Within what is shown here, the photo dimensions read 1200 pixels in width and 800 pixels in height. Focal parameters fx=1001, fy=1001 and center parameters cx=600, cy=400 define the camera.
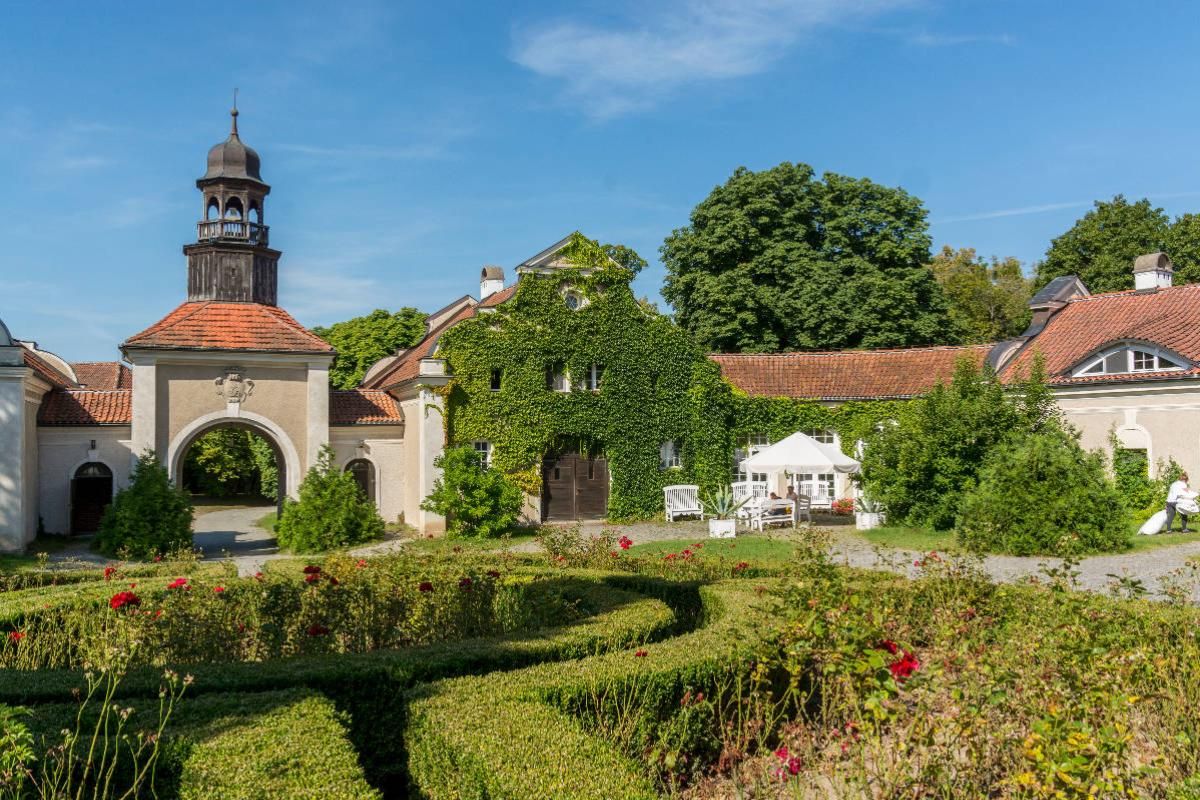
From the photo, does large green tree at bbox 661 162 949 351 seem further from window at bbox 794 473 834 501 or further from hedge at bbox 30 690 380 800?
hedge at bbox 30 690 380 800

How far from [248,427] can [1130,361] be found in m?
23.2

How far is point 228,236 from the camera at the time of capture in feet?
86.2

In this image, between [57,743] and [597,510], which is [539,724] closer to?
[57,743]

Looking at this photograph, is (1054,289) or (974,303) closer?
(1054,289)

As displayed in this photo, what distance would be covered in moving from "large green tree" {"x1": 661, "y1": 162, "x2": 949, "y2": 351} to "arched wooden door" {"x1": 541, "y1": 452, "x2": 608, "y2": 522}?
11.3 metres

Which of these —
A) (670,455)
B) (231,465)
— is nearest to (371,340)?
(231,465)

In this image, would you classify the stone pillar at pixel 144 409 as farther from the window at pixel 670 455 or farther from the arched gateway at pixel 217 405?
the window at pixel 670 455

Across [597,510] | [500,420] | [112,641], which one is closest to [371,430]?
[500,420]

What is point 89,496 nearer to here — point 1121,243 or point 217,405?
point 217,405

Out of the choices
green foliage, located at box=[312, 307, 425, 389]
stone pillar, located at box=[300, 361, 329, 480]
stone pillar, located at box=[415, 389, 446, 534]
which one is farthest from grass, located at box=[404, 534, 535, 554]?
green foliage, located at box=[312, 307, 425, 389]

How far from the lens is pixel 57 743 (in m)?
5.60

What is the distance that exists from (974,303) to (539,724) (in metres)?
50.5

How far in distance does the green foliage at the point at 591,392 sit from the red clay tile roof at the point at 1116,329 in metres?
9.28

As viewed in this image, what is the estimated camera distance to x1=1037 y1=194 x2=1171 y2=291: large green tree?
42.1 meters
